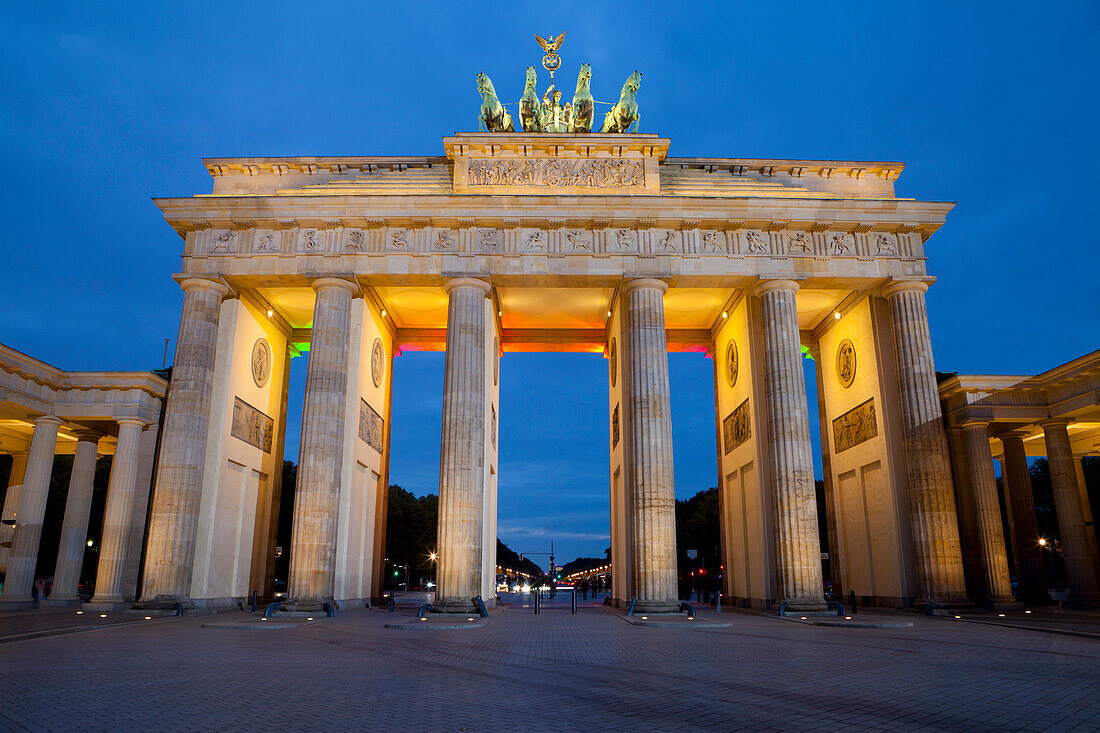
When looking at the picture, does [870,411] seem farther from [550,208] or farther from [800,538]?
[550,208]

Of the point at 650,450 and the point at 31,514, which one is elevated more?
the point at 650,450

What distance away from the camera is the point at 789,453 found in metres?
25.0

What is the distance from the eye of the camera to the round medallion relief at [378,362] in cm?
3062

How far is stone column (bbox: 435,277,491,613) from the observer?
2336cm

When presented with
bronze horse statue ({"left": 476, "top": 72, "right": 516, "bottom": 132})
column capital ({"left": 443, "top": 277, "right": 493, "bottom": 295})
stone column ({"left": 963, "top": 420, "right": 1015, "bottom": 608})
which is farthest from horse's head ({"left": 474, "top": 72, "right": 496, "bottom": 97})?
stone column ({"left": 963, "top": 420, "right": 1015, "bottom": 608})

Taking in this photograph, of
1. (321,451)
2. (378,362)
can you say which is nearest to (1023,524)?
(321,451)

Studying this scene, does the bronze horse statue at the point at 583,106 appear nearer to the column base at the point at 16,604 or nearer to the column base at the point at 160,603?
the column base at the point at 160,603

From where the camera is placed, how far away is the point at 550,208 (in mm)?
26844

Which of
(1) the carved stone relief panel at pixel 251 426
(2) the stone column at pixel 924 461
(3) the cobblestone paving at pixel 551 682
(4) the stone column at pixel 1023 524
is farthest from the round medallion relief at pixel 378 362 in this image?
(4) the stone column at pixel 1023 524

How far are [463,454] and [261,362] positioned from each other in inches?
464

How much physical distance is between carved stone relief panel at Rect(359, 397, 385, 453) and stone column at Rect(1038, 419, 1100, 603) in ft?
86.9

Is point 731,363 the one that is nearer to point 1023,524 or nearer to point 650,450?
point 650,450

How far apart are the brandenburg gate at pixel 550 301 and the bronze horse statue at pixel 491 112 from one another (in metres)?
1.72

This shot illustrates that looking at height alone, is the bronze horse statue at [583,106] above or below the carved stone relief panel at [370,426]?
above
